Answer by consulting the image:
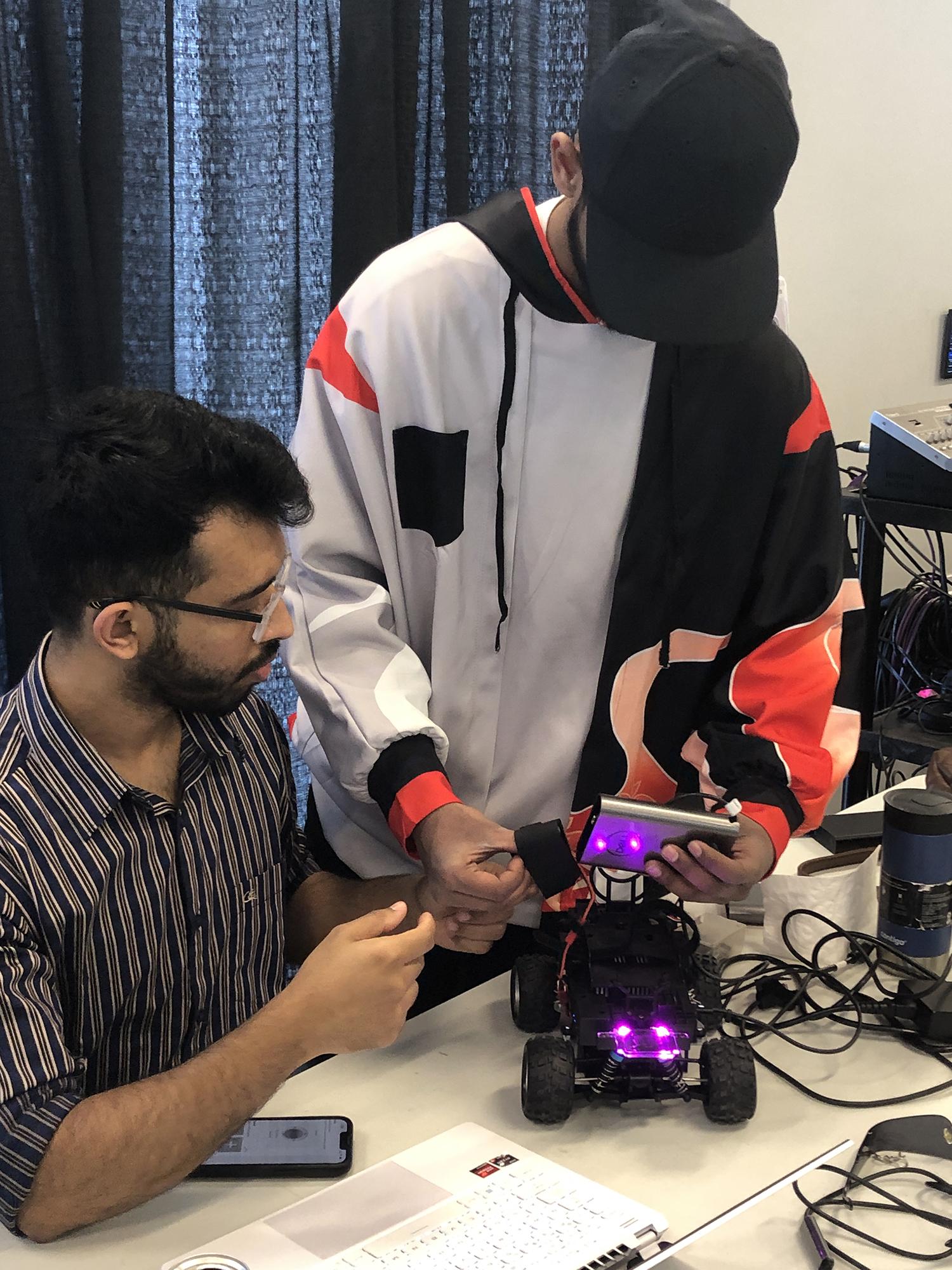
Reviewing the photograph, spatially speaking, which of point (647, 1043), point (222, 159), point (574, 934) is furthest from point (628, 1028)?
point (222, 159)

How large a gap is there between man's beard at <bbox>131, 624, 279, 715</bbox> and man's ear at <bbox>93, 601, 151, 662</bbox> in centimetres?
1

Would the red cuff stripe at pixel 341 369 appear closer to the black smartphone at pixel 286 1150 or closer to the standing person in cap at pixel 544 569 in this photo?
the standing person in cap at pixel 544 569

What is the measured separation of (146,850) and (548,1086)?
0.44 metres

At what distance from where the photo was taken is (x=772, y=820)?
1320 mm

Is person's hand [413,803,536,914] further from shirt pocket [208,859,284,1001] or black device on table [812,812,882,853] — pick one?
black device on table [812,812,882,853]

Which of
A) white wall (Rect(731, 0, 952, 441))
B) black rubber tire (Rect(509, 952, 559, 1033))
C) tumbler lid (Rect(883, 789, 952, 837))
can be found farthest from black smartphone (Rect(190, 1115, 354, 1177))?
white wall (Rect(731, 0, 952, 441))

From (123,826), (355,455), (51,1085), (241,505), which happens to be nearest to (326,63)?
(355,455)

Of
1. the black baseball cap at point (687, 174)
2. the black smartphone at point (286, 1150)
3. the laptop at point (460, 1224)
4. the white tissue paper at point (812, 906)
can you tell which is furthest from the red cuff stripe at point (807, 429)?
the black smartphone at point (286, 1150)

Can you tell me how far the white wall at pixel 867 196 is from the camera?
316 cm

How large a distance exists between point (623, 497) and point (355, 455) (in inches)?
11.8

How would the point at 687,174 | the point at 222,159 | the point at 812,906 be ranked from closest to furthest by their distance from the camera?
the point at 687,174 → the point at 812,906 → the point at 222,159

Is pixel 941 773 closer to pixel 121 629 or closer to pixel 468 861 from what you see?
pixel 468 861

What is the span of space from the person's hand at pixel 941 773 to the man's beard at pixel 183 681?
38.7 inches

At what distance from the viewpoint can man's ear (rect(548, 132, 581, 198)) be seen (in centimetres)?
117
